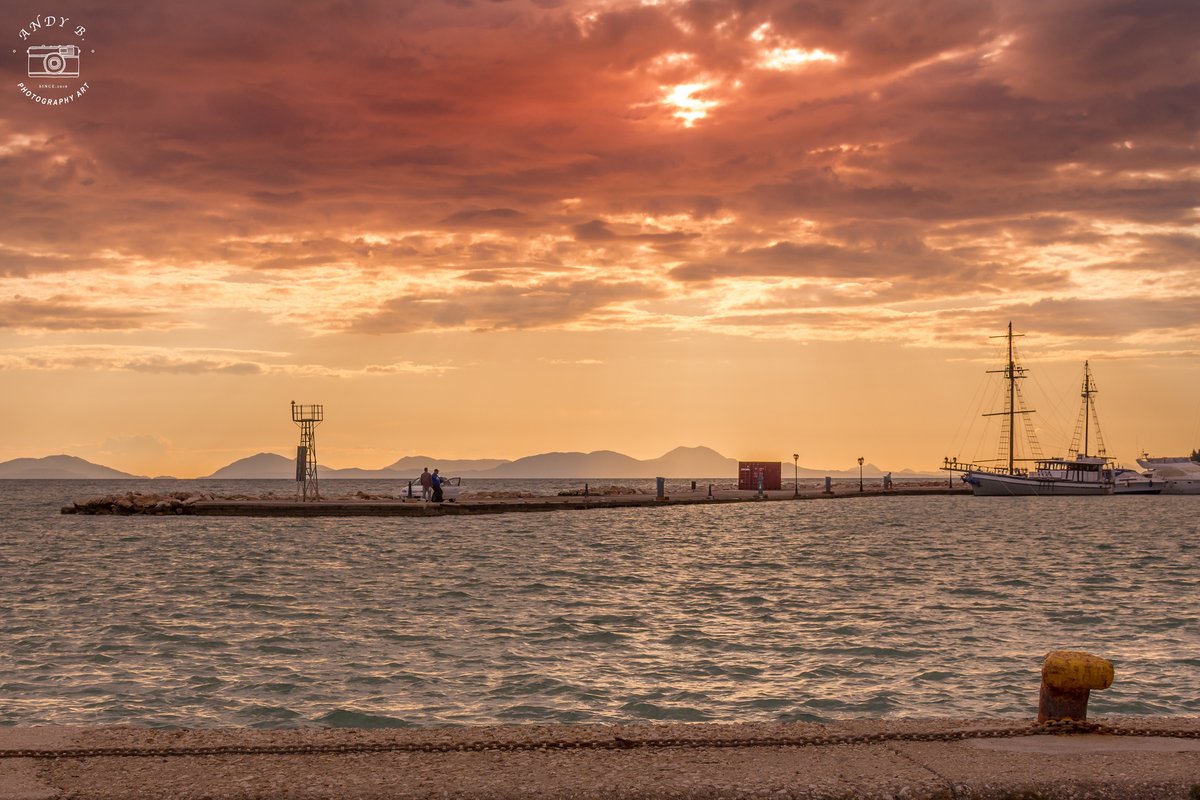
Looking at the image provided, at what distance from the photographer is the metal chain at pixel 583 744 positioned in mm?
9406

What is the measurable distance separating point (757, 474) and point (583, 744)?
114725 mm

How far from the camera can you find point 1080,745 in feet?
31.8

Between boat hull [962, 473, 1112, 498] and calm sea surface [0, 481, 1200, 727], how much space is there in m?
79.1

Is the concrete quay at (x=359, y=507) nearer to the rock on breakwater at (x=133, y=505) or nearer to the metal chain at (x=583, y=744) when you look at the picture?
the rock on breakwater at (x=133, y=505)

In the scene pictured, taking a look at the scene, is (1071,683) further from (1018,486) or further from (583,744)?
(1018,486)

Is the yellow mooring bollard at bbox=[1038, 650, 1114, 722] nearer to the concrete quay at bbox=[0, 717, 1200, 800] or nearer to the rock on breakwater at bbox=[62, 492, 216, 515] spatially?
the concrete quay at bbox=[0, 717, 1200, 800]

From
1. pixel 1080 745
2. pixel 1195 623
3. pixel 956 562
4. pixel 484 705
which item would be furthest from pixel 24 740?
pixel 956 562

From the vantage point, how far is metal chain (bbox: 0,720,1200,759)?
941 cm

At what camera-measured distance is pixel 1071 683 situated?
1017 centimetres

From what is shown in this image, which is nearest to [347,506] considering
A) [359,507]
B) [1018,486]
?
[359,507]

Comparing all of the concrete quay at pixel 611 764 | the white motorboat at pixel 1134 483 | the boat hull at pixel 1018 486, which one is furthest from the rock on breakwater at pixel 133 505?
the white motorboat at pixel 1134 483

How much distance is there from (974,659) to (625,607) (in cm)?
1082

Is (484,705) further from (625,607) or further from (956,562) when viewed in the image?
(956,562)

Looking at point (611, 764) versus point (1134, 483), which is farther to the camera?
point (1134, 483)
